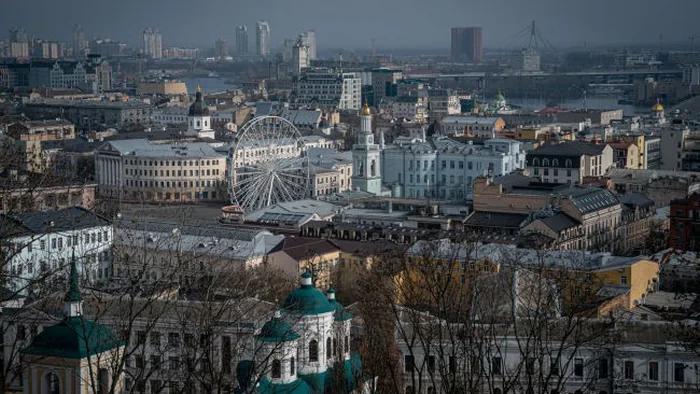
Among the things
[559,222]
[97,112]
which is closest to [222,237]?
[559,222]

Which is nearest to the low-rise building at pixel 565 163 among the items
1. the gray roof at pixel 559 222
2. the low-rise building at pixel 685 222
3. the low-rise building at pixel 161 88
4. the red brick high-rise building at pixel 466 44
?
the gray roof at pixel 559 222

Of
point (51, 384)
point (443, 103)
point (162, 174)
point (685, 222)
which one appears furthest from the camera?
point (443, 103)

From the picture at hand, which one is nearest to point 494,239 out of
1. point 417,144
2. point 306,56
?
point 417,144

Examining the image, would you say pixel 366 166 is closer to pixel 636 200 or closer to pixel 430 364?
pixel 636 200

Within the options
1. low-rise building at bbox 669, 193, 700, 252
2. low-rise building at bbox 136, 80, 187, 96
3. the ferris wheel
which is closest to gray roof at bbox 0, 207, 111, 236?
the ferris wheel

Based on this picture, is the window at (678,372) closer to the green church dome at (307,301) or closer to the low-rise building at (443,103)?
the green church dome at (307,301)
